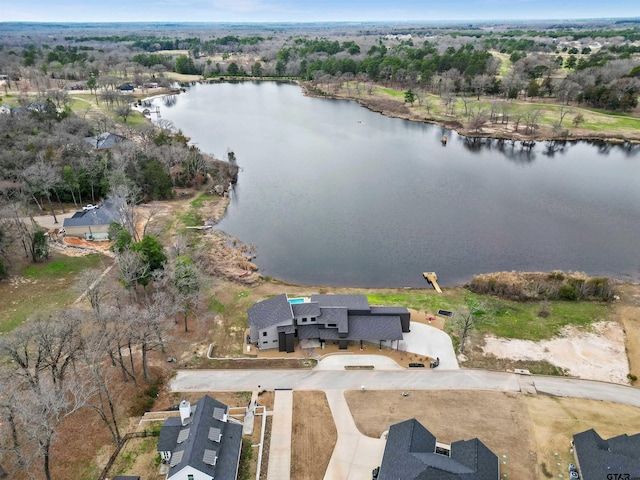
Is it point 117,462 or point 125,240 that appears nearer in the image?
point 117,462

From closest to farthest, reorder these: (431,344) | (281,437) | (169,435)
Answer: (169,435)
(281,437)
(431,344)

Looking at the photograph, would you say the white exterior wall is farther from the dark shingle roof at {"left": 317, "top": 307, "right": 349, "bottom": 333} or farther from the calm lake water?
the calm lake water

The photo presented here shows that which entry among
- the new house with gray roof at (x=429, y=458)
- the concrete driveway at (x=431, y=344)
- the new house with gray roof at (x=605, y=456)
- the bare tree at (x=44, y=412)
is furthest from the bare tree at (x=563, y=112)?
the bare tree at (x=44, y=412)

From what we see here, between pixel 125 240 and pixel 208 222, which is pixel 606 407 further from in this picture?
pixel 208 222

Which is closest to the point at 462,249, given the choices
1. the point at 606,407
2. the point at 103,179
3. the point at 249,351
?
the point at 606,407

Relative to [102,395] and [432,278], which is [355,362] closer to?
[432,278]

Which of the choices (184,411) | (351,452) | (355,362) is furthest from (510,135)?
(184,411)
